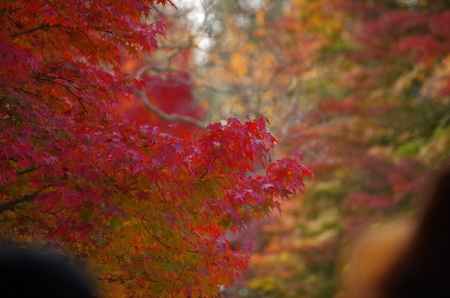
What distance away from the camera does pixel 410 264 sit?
8.70 ft

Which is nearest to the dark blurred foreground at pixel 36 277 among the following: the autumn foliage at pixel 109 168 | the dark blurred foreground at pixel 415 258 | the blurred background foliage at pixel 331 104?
the dark blurred foreground at pixel 415 258

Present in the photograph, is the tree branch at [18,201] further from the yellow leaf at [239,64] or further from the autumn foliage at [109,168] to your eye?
the yellow leaf at [239,64]

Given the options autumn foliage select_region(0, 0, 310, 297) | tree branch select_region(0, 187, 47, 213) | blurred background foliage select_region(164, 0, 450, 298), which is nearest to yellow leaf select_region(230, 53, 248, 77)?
blurred background foliage select_region(164, 0, 450, 298)

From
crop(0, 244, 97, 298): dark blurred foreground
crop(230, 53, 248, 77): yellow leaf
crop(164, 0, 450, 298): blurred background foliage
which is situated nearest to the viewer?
crop(0, 244, 97, 298): dark blurred foreground

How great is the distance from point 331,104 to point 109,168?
13.1 metres

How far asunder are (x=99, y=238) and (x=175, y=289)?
0.73 m

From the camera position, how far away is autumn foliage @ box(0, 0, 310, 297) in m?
7.13

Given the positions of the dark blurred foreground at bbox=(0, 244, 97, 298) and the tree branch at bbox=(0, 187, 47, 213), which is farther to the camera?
the tree branch at bbox=(0, 187, 47, 213)

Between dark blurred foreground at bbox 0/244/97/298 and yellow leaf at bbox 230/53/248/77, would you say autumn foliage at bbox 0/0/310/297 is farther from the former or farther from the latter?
yellow leaf at bbox 230/53/248/77

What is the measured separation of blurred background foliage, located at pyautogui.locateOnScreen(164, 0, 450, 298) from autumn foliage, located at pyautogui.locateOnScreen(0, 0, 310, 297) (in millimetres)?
9087

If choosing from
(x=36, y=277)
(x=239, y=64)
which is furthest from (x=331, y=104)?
(x=36, y=277)

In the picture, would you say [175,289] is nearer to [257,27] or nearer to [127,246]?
[127,246]

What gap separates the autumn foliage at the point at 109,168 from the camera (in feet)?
23.4

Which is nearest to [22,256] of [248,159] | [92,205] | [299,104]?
[92,205]
